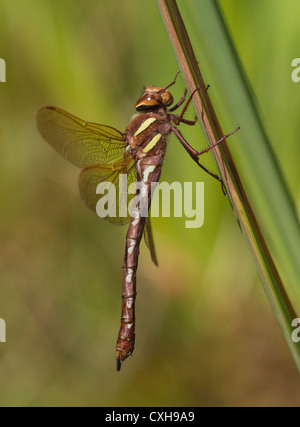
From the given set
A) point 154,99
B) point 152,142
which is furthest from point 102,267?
point 154,99

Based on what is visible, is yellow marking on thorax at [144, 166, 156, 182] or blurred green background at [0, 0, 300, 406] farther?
blurred green background at [0, 0, 300, 406]

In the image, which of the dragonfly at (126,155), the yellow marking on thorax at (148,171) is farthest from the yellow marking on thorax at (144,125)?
the yellow marking on thorax at (148,171)

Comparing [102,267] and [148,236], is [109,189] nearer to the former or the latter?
[148,236]

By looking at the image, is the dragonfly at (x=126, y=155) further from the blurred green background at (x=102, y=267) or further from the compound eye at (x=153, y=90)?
the blurred green background at (x=102, y=267)

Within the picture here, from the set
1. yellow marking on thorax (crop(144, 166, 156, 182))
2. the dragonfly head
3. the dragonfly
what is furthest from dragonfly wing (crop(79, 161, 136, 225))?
the dragonfly head

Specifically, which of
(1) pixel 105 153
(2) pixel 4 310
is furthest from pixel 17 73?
(2) pixel 4 310

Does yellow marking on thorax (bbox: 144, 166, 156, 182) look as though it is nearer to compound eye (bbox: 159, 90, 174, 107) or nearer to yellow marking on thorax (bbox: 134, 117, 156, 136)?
yellow marking on thorax (bbox: 134, 117, 156, 136)

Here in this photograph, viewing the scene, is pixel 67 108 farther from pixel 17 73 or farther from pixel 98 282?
pixel 98 282
